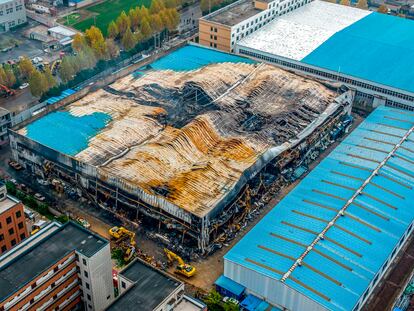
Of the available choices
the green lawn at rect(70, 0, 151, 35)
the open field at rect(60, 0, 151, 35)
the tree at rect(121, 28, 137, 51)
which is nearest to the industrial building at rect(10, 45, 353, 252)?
the tree at rect(121, 28, 137, 51)

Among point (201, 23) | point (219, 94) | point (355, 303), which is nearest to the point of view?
point (355, 303)

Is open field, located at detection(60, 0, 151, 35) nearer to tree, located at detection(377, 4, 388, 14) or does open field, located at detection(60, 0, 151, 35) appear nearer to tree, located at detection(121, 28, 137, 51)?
tree, located at detection(121, 28, 137, 51)

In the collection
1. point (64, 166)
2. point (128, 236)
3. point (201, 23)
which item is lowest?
point (128, 236)

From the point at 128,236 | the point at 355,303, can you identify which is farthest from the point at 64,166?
the point at 355,303

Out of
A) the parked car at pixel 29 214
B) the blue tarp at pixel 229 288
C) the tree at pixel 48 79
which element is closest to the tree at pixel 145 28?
the tree at pixel 48 79

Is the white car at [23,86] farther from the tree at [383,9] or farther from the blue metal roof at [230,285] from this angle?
the tree at [383,9]

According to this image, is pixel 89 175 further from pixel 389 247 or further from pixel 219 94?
pixel 389 247
